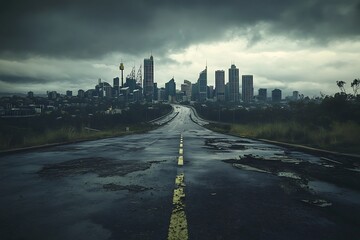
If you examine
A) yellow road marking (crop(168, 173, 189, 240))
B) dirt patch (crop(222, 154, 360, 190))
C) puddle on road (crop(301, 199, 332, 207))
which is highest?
yellow road marking (crop(168, 173, 189, 240))

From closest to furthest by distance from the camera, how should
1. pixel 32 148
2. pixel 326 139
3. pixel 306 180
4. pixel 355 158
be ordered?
pixel 306 180 → pixel 355 158 → pixel 32 148 → pixel 326 139

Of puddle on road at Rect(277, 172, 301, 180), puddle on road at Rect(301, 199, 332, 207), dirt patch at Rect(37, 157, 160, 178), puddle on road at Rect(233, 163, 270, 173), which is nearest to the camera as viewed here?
puddle on road at Rect(301, 199, 332, 207)

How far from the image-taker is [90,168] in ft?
28.3

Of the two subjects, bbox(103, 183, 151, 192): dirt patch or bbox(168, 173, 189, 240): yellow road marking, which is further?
bbox(103, 183, 151, 192): dirt patch

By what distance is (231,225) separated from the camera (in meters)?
3.86

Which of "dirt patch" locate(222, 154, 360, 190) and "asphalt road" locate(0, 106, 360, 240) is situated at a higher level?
"asphalt road" locate(0, 106, 360, 240)

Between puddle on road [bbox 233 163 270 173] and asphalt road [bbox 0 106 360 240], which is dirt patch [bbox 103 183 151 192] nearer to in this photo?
asphalt road [bbox 0 106 360 240]

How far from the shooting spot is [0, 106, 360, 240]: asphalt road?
3.66 meters

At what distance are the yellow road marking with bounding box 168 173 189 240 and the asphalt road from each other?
12mm

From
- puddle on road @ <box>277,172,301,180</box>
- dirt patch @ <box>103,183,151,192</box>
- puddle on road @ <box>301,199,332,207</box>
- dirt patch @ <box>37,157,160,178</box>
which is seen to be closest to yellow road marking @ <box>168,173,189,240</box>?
dirt patch @ <box>103,183,151,192</box>

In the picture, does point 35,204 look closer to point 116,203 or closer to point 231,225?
point 116,203

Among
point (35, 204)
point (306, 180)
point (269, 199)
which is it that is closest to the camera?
point (35, 204)

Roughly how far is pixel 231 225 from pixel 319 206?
6.40 ft

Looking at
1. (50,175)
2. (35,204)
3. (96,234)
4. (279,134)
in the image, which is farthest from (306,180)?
(279,134)
